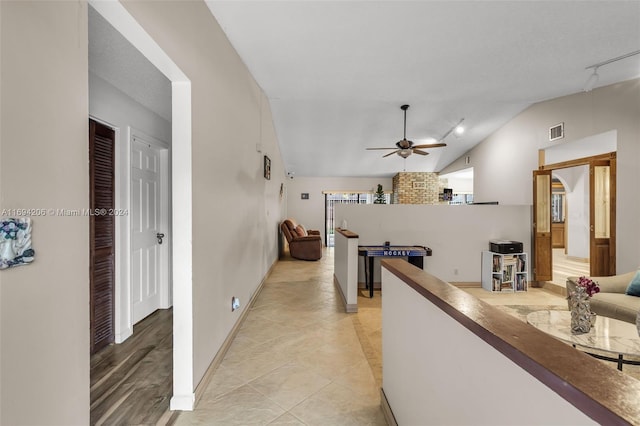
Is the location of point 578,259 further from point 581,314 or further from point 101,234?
point 101,234

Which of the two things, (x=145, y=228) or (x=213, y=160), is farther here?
(x=145, y=228)

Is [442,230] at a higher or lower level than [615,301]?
higher

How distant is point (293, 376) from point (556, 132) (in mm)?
5235

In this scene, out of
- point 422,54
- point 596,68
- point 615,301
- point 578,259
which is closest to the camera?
point 615,301

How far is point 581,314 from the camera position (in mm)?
2105

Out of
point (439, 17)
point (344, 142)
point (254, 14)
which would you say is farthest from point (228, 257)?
point (344, 142)

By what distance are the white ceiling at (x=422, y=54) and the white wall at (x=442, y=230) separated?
174 cm

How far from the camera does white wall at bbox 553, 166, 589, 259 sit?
6.75m

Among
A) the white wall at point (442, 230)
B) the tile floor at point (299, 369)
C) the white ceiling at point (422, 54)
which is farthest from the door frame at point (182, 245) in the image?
the white wall at point (442, 230)

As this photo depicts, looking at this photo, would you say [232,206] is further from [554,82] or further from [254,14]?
[554,82]

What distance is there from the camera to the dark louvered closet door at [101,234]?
7.96 feet
